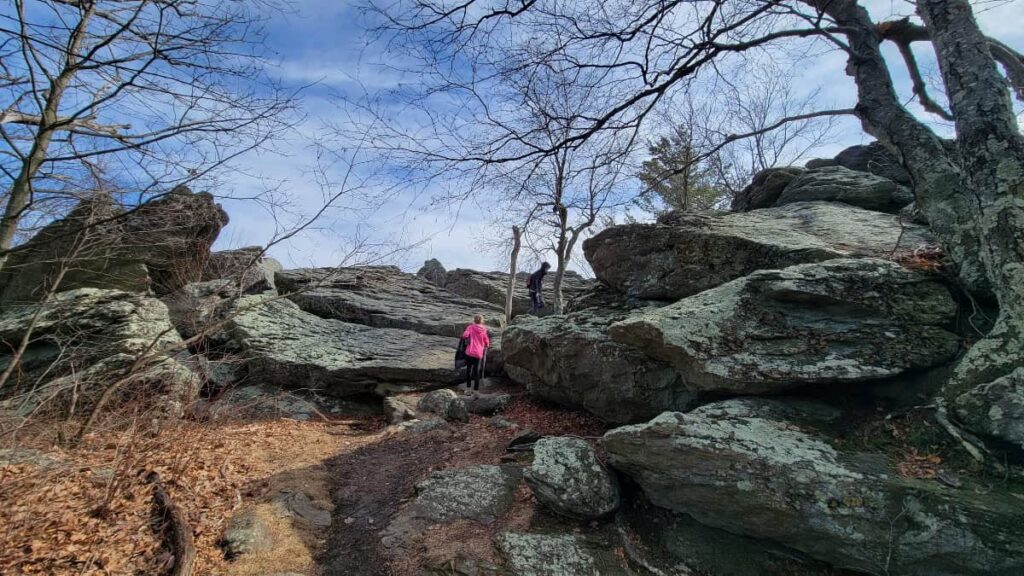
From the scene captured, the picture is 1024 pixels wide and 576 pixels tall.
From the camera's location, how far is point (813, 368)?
183 inches

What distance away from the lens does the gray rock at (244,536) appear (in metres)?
4.54

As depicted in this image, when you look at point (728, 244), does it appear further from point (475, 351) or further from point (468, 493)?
point (475, 351)

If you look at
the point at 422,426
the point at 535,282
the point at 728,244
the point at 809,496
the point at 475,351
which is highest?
the point at 535,282

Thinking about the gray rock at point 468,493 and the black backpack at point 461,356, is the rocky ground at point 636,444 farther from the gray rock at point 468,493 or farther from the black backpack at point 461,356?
the black backpack at point 461,356

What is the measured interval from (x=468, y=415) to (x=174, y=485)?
472 centimetres

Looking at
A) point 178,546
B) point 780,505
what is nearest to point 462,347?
point 178,546

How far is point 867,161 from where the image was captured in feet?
39.5

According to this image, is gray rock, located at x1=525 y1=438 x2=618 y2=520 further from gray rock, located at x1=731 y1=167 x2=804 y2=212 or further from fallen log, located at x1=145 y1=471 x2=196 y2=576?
gray rock, located at x1=731 y1=167 x2=804 y2=212

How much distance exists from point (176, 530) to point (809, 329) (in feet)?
21.4

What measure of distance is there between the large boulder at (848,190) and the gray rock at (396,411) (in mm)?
8937

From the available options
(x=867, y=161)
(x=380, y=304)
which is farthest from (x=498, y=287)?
(x=867, y=161)

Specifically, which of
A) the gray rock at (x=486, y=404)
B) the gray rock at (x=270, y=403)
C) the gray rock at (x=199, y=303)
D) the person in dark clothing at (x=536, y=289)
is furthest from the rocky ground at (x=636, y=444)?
the person in dark clothing at (x=536, y=289)

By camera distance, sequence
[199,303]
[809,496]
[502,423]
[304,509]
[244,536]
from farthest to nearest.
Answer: [199,303] < [502,423] < [304,509] < [244,536] < [809,496]

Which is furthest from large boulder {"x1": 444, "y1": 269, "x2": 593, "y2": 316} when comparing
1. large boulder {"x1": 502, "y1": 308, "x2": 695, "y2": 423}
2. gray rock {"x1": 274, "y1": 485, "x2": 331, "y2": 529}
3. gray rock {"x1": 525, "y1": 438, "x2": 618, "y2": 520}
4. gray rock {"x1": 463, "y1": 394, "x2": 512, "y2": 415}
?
gray rock {"x1": 525, "y1": 438, "x2": 618, "y2": 520}
